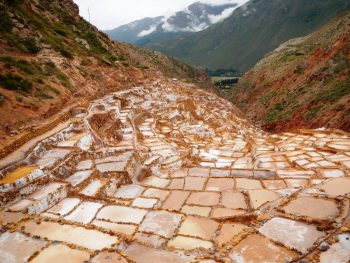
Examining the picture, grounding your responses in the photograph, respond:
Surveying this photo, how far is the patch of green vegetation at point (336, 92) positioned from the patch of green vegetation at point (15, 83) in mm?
16954

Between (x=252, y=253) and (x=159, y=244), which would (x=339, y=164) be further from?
(x=159, y=244)

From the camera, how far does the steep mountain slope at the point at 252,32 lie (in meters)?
112

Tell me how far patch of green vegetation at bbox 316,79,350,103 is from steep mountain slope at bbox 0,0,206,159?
11.7m

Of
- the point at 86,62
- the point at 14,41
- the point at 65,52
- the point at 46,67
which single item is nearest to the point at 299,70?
the point at 86,62

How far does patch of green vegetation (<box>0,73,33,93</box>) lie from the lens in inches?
316

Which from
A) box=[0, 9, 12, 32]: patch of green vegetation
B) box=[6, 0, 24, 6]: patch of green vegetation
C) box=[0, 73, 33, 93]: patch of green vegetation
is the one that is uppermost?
box=[6, 0, 24, 6]: patch of green vegetation

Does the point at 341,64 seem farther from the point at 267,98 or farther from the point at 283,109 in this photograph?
the point at 267,98

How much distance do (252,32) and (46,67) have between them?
14098 centimetres

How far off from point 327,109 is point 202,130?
33.8ft

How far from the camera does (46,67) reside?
11.0 metres

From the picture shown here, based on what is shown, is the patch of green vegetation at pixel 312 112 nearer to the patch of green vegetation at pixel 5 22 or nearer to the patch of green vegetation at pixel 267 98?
the patch of green vegetation at pixel 267 98

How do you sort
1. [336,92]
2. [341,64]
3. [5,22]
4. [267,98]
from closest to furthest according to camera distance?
[5,22] → [336,92] → [341,64] → [267,98]

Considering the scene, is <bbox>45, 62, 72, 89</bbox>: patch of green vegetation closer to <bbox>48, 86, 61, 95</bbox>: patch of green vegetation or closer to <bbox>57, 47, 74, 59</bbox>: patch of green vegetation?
<bbox>48, 86, 61, 95</bbox>: patch of green vegetation

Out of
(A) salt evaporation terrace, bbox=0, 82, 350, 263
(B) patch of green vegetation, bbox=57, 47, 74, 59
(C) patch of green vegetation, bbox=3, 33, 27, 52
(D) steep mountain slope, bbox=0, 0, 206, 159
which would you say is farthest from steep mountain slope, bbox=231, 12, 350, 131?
(C) patch of green vegetation, bbox=3, 33, 27, 52
